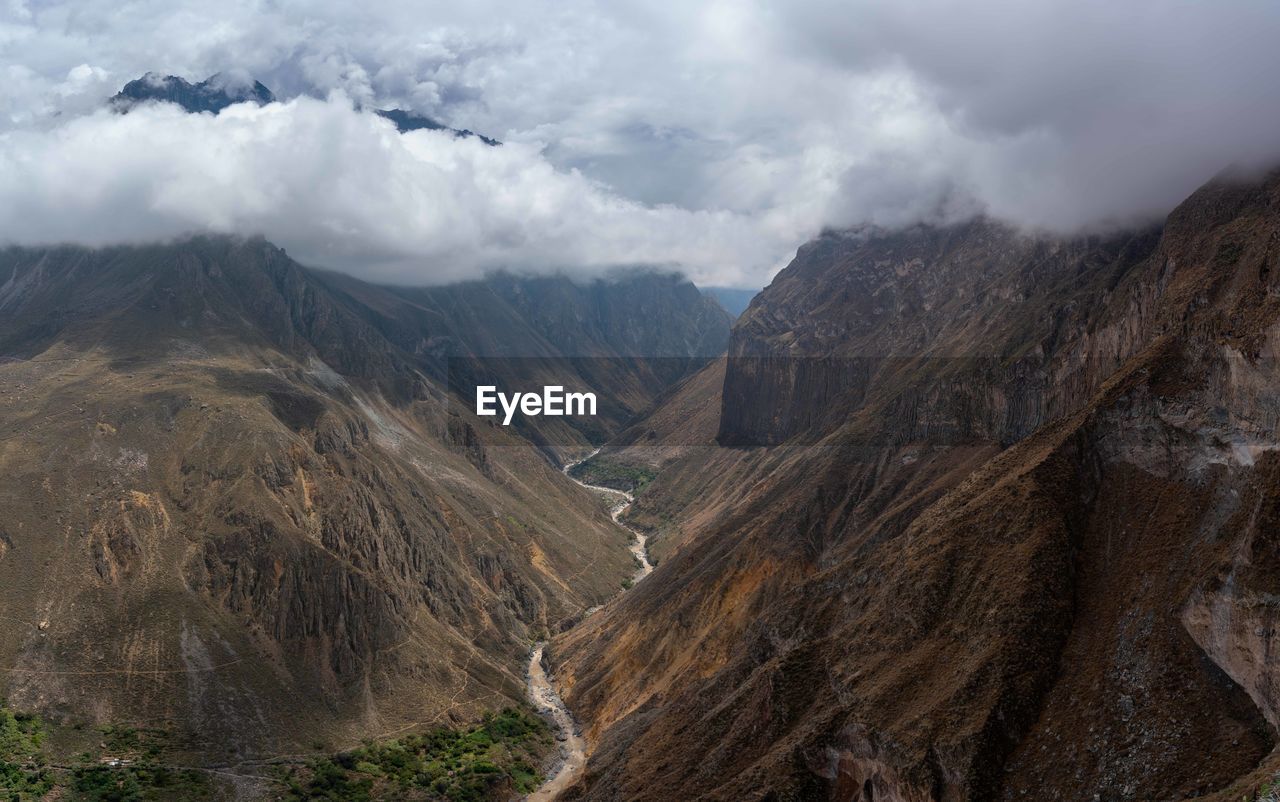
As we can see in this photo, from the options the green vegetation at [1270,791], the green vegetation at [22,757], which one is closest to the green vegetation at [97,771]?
the green vegetation at [22,757]

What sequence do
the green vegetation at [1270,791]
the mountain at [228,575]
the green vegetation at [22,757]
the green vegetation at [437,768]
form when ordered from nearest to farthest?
the green vegetation at [1270,791], the green vegetation at [22,757], the green vegetation at [437,768], the mountain at [228,575]


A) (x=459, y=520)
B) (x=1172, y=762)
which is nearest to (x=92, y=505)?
(x=459, y=520)

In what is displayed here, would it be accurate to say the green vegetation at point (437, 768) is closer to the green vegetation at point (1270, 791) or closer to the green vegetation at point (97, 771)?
the green vegetation at point (97, 771)

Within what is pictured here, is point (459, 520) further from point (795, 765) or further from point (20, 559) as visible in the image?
point (795, 765)

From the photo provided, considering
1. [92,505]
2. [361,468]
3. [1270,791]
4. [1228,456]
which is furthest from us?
[361,468]

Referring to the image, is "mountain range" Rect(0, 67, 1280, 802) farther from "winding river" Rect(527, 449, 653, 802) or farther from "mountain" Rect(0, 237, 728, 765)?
"winding river" Rect(527, 449, 653, 802)

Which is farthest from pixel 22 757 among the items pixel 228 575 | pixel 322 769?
pixel 228 575

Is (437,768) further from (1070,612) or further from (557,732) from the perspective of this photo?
(1070,612)

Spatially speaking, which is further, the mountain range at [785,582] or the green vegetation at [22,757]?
the green vegetation at [22,757]
